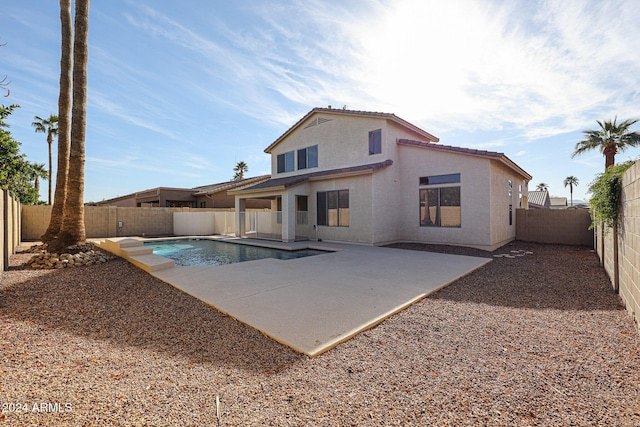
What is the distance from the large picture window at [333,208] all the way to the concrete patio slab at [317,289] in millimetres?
4708

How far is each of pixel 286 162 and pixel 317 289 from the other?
1408 centimetres

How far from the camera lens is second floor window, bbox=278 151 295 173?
18469 millimetres

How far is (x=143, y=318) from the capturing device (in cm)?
436

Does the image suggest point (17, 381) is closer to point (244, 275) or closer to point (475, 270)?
point (244, 275)

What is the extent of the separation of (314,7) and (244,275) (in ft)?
28.1

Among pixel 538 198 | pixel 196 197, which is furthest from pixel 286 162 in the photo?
pixel 538 198

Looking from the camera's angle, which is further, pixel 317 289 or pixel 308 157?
pixel 308 157

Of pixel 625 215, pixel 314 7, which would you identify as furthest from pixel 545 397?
pixel 314 7

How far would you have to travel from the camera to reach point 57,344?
11.2 ft

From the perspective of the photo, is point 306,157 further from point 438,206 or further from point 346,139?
point 438,206

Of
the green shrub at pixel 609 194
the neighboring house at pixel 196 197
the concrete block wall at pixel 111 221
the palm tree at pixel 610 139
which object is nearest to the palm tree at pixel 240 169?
the neighboring house at pixel 196 197

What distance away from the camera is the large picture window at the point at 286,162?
60.6 feet

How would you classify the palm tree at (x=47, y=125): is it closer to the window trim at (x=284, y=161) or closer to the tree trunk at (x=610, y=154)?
the window trim at (x=284, y=161)

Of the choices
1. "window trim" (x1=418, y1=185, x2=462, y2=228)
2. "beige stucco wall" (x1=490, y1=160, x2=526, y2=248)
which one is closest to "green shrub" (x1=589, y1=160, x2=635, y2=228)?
"beige stucco wall" (x1=490, y1=160, x2=526, y2=248)
